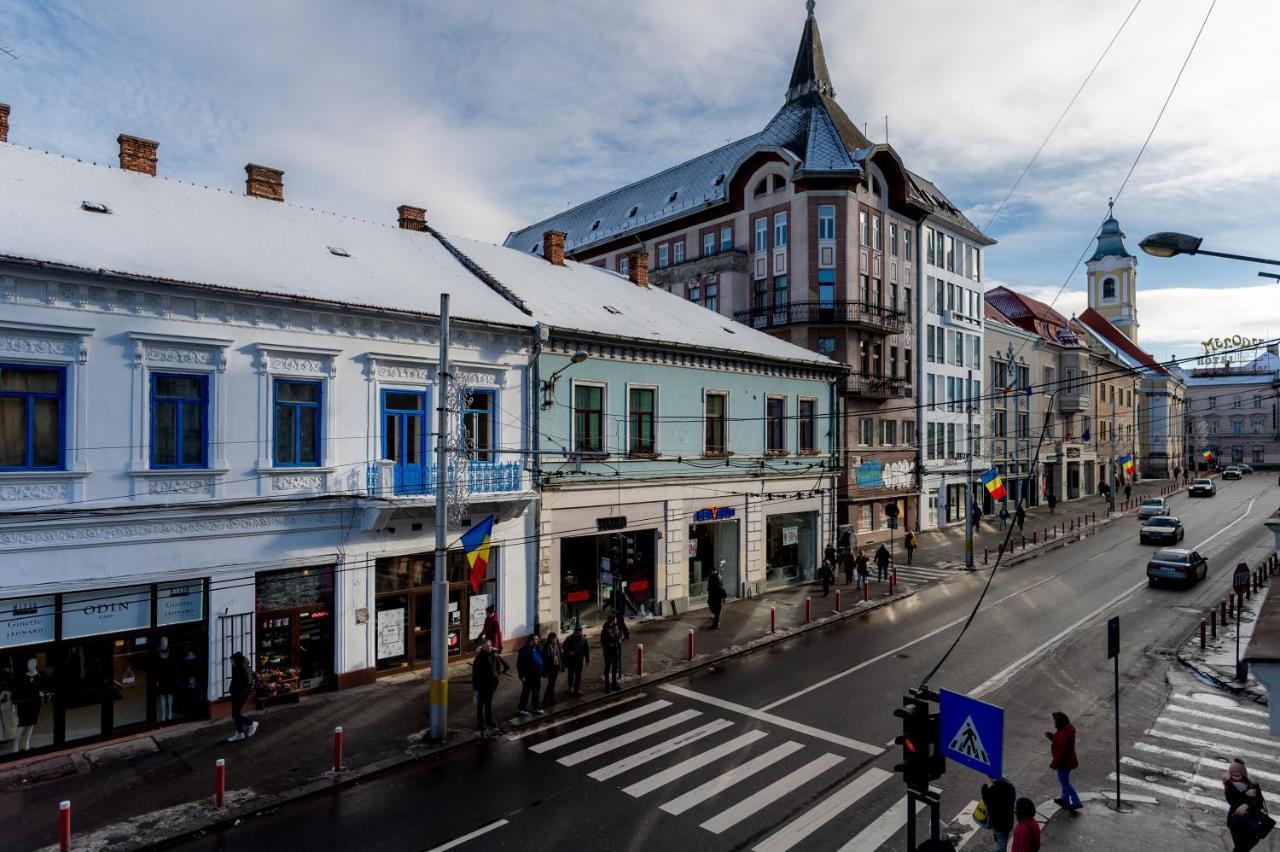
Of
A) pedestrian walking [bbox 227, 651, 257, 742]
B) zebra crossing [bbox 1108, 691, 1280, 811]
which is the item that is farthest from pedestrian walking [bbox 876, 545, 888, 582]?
pedestrian walking [bbox 227, 651, 257, 742]

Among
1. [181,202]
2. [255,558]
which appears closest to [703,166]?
[181,202]

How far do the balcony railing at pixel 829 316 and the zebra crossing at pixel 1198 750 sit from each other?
24034 mm

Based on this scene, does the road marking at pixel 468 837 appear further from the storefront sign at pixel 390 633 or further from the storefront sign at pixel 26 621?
the storefront sign at pixel 26 621

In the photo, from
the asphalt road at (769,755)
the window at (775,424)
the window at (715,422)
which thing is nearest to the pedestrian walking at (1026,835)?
the asphalt road at (769,755)

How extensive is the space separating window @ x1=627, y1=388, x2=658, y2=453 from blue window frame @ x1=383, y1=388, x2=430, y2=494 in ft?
21.5

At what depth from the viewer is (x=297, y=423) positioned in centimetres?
1600

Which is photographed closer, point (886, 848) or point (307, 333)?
point (886, 848)

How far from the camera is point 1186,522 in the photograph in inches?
1751

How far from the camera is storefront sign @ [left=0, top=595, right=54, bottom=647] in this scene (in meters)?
12.7

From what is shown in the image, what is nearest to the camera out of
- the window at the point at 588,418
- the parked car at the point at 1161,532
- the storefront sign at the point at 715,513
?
the window at the point at 588,418

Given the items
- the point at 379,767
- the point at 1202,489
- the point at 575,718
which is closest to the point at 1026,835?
the point at 575,718

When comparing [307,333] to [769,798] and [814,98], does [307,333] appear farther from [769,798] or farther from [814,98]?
[814,98]

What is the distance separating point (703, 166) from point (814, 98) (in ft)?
25.7

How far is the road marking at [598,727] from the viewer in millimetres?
13570
